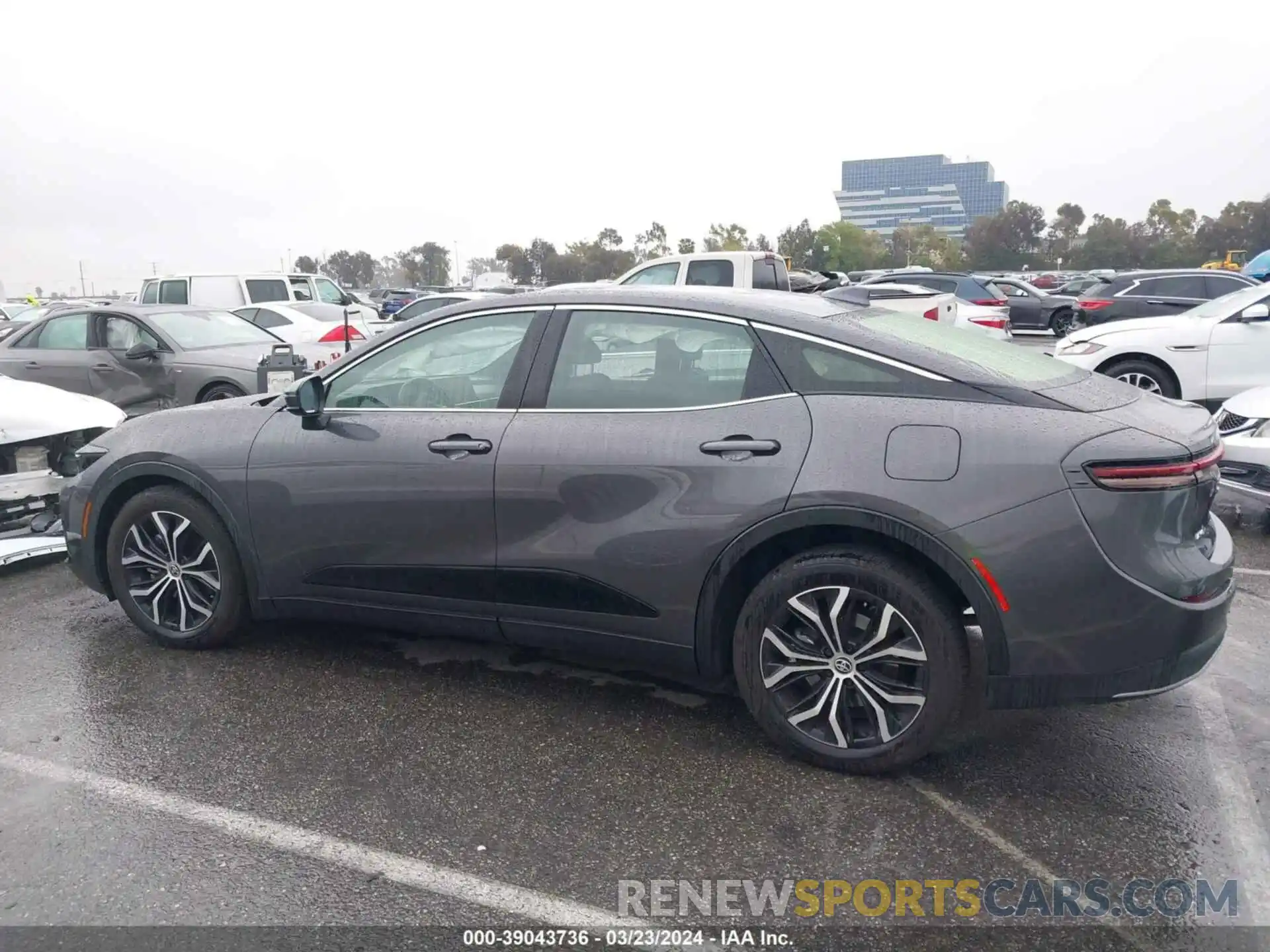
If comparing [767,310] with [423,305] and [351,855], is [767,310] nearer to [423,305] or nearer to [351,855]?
[351,855]

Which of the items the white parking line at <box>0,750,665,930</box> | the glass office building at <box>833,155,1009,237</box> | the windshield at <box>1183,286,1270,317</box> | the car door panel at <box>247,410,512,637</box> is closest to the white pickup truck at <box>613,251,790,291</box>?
the windshield at <box>1183,286,1270,317</box>

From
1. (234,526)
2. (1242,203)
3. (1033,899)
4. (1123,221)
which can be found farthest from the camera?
(1123,221)

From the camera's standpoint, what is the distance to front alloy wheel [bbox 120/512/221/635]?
440cm

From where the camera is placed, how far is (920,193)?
583 feet

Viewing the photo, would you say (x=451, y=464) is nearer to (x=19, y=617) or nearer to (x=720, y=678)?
(x=720, y=678)

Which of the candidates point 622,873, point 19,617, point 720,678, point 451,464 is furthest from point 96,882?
point 19,617

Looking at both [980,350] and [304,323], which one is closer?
[980,350]

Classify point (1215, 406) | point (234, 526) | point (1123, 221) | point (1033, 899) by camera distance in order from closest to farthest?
1. point (1033, 899)
2. point (234, 526)
3. point (1215, 406)
4. point (1123, 221)

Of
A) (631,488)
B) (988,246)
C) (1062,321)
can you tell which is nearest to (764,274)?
(631,488)

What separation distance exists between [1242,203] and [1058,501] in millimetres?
97306

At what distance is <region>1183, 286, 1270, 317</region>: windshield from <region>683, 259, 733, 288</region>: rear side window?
5086 mm

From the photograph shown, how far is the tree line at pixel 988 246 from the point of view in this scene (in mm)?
82750

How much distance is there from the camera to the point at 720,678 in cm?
363

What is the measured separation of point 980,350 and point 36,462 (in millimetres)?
5293
